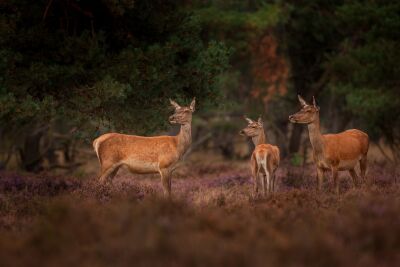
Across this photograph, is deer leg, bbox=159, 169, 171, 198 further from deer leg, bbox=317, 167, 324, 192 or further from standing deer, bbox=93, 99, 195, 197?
deer leg, bbox=317, 167, 324, 192

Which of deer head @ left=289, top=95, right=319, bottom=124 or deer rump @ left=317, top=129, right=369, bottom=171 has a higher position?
deer head @ left=289, top=95, right=319, bottom=124

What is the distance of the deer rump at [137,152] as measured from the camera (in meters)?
11.9

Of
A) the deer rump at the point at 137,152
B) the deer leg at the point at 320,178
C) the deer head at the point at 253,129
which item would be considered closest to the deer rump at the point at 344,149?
the deer leg at the point at 320,178

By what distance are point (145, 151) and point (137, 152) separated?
152 millimetres

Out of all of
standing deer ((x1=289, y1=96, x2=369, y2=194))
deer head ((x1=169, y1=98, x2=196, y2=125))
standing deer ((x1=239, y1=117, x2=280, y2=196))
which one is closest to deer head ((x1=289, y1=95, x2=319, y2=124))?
standing deer ((x1=289, y1=96, x2=369, y2=194))

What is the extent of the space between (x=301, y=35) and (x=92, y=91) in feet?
44.7

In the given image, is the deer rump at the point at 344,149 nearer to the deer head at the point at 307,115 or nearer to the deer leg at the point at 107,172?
the deer head at the point at 307,115

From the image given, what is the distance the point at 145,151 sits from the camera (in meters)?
12.0

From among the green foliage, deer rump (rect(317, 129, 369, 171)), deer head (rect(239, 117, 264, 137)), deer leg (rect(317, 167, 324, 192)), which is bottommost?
deer leg (rect(317, 167, 324, 192))

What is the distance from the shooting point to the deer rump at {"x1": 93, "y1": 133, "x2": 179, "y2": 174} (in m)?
11.9

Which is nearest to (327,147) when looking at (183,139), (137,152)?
(183,139)

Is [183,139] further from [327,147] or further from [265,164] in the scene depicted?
[327,147]

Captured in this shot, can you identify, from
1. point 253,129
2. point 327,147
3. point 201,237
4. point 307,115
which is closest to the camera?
point 201,237

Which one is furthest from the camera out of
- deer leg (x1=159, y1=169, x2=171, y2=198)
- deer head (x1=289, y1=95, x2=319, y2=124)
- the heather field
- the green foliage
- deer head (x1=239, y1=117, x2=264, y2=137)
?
deer head (x1=239, y1=117, x2=264, y2=137)
